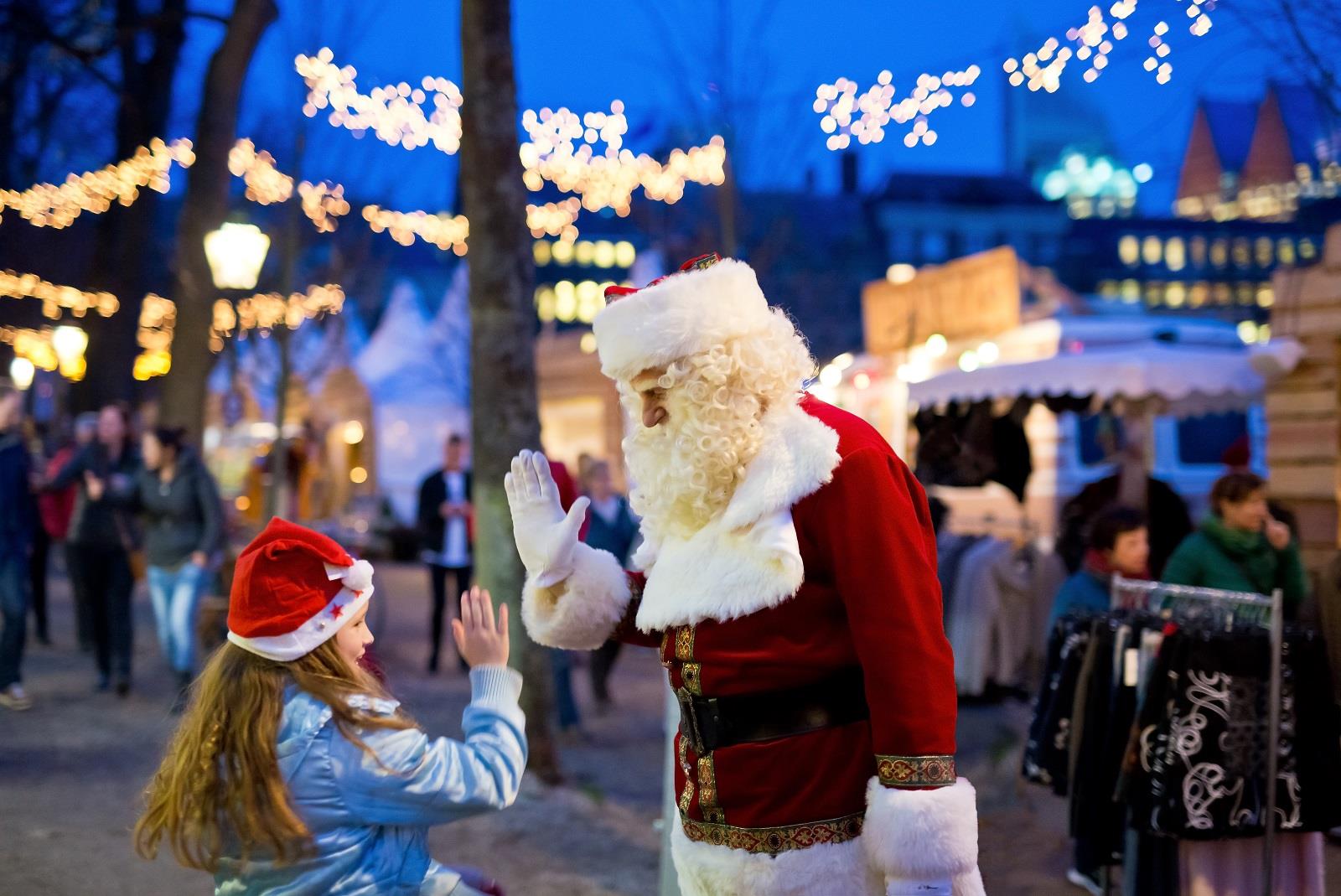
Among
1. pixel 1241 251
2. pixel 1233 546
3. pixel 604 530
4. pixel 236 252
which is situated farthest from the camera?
pixel 1241 251

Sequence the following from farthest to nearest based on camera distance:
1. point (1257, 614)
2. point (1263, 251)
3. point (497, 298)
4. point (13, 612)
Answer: point (1263, 251), point (13, 612), point (497, 298), point (1257, 614)

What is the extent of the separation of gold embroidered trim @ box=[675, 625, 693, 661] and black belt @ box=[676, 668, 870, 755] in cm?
12

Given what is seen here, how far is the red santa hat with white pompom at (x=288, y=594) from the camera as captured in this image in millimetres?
2777

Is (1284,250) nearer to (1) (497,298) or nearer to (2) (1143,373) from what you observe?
(2) (1143,373)

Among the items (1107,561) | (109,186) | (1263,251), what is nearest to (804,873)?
(1107,561)

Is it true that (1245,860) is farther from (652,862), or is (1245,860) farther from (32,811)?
(32,811)

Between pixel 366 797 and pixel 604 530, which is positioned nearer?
pixel 366 797

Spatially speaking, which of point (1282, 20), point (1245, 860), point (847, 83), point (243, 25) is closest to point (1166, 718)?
point (1245, 860)

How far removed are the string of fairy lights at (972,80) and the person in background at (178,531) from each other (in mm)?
5663

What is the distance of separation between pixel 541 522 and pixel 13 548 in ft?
22.8

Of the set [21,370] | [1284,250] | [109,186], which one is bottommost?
[21,370]

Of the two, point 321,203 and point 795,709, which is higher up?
point 321,203

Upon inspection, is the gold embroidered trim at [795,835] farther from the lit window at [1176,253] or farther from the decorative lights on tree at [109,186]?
the lit window at [1176,253]

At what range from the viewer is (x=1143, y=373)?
8.91m
